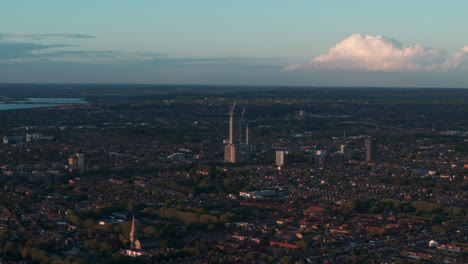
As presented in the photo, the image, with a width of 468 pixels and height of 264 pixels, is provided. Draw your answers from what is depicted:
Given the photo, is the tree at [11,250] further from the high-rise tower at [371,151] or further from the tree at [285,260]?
the high-rise tower at [371,151]

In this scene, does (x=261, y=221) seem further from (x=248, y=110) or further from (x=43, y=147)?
(x=248, y=110)

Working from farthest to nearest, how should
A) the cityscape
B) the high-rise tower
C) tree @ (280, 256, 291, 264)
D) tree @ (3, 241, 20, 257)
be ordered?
the high-rise tower → the cityscape → tree @ (3, 241, 20, 257) → tree @ (280, 256, 291, 264)

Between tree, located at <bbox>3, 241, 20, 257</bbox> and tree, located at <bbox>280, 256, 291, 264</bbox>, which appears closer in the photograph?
tree, located at <bbox>280, 256, 291, 264</bbox>

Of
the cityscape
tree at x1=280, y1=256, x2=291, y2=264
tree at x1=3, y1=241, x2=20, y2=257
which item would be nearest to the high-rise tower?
the cityscape

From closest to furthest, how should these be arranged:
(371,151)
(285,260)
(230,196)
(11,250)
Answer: (285,260), (11,250), (230,196), (371,151)

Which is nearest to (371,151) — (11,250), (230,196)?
(230,196)

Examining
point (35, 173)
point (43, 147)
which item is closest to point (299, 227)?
point (35, 173)

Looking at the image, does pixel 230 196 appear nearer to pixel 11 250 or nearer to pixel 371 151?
pixel 11 250

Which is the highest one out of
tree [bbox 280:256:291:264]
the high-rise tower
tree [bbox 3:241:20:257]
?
tree [bbox 280:256:291:264]

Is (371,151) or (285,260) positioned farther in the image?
(371,151)

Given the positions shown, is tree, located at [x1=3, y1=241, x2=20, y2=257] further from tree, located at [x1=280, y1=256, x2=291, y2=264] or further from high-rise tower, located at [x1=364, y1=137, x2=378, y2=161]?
high-rise tower, located at [x1=364, y1=137, x2=378, y2=161]

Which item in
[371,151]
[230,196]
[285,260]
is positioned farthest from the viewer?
[371,151]
